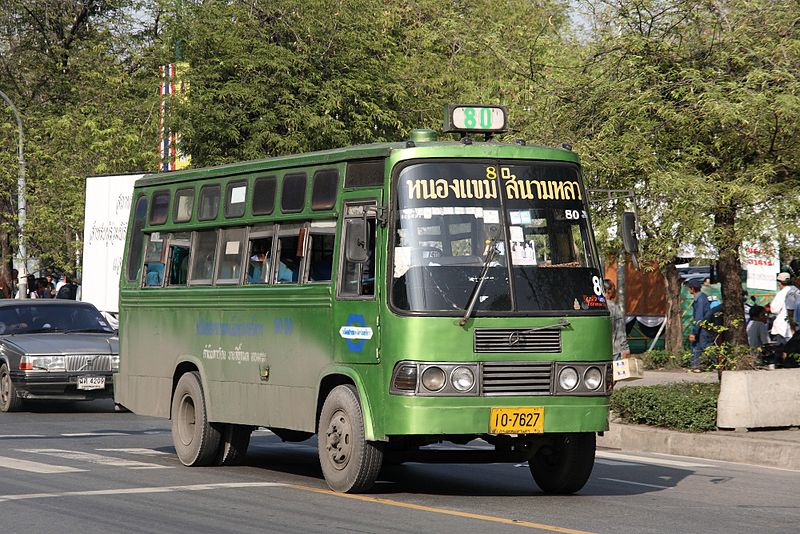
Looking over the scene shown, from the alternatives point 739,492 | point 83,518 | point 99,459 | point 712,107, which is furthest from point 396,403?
point 712,107

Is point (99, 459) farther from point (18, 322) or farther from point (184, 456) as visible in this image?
point (18, 322)

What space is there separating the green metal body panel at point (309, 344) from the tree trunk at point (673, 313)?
696 inches

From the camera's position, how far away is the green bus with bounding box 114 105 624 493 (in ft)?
37.1

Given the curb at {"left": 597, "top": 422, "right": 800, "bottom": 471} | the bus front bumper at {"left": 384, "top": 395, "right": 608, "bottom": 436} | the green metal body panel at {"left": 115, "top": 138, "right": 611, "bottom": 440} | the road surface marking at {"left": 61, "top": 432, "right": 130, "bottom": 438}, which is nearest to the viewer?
the bus front bumper at {"left": 384, "top": 395, "right": 608, "bottom": 436}

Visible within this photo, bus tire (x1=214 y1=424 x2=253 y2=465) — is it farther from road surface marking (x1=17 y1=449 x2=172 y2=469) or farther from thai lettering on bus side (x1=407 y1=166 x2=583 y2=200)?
thai lettering on bus side (x1=407 y1=166 x2=583 y2=200)

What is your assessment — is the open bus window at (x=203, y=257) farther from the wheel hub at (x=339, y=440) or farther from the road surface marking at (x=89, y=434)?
the road surface marking at (x=89, y=434)

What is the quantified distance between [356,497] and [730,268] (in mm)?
9811

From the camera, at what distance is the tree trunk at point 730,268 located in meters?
18.5

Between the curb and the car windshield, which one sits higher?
the car windshield

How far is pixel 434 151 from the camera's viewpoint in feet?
38.6

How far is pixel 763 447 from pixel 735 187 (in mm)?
3293

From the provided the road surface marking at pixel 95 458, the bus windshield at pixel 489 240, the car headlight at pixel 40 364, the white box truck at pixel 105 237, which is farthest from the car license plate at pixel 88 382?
Answer: the bus windshield at pixel 489 240

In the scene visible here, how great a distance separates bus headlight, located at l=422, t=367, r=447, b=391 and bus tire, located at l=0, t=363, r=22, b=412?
1154 centimetres

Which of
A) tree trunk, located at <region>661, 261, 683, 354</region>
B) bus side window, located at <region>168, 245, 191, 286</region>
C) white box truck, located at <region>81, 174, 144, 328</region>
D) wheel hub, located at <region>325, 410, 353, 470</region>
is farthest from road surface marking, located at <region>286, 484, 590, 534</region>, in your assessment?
tree trunk, located at <region>661, 261, 683, 354</region>
